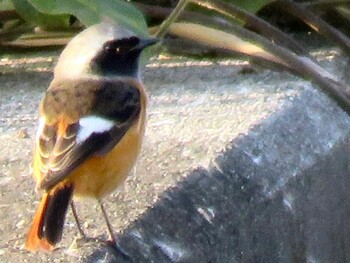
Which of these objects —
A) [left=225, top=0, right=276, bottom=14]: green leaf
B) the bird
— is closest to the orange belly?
the bird

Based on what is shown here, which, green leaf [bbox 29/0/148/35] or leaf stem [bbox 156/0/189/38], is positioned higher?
green leaf [bbox 29/0/148/35]

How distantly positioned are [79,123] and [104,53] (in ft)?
2.12

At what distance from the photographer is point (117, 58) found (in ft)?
15.6

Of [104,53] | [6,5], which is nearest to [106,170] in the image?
[104,53]

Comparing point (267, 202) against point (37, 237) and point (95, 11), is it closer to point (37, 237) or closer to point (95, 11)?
point (37, 237)

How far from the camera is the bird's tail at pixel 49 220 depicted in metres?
3.69

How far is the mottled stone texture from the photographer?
12.9 feet

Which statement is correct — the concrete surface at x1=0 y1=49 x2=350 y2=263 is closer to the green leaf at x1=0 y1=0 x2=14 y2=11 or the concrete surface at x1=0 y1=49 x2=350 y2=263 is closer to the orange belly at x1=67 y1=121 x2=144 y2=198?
the orange belly at x1=67 y1=121 x2=144 y2=198

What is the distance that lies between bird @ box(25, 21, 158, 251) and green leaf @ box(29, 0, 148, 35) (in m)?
0.31

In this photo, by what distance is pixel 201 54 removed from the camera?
582cm

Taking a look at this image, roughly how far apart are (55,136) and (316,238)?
3.79 ft

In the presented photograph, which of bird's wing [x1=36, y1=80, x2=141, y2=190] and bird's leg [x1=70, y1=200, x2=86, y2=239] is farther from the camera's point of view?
bird's wing [x1=36, y1=80, x2=141, y2=190]

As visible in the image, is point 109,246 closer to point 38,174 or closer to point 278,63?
point 38,174

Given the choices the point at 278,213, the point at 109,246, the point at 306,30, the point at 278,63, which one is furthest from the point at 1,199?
the point at 306,30
